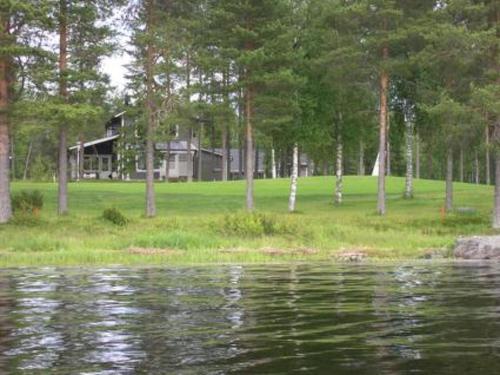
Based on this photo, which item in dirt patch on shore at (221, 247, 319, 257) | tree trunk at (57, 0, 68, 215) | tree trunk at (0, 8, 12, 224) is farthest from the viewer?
tree trunk at (57, 0, 68, 215)

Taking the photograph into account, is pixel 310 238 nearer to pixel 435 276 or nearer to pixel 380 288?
pixel 435 276

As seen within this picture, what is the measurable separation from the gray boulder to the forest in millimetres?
9604

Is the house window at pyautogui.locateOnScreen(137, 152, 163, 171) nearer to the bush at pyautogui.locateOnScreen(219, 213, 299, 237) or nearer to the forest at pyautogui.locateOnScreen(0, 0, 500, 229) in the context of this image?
the forest at pyautogui.locateOnScreen(0, 0, 500, 229)

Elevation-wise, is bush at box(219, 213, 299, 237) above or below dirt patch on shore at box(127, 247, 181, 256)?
above

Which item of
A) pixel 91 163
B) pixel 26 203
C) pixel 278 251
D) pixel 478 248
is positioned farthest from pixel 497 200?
pixel 91 163

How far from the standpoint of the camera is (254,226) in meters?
33.4

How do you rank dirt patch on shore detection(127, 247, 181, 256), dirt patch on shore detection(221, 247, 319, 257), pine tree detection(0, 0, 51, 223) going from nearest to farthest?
1. dirt patch on shore detection(127, 247, 181, 256)
2. dirt patch on shore detection(221, 247, 319, 257)
3. pine tree detection(0, 0, 51, 223)

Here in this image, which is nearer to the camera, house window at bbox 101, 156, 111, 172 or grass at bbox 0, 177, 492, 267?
grass at bbox 0, 177, 492, 267

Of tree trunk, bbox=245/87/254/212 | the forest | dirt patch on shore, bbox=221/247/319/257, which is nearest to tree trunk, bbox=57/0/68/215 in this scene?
the forest

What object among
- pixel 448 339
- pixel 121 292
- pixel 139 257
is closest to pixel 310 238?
pixel 139 257

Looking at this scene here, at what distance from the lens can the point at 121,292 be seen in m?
16.5

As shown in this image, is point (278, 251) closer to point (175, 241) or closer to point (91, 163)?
point (175, 241)

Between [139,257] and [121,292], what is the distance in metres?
10.4

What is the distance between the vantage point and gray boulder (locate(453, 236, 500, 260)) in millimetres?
27359
